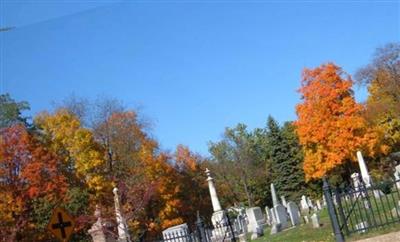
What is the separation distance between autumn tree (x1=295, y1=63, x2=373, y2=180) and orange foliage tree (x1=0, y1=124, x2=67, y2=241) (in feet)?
71.9

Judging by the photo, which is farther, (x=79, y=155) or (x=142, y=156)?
(x=142, y=156)

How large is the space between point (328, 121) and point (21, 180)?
25.2m

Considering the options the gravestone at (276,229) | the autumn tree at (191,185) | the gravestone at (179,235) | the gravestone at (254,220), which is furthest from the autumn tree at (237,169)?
the gravestone at (179,235)

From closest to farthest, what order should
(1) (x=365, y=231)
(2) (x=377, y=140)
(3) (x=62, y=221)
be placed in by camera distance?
(3) (x=62, y=221) → (1) (x=365, y=231) → (2) (x=377, y=140)

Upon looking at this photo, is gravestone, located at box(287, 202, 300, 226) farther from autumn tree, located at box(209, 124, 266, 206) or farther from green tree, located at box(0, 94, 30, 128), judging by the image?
autumn tree, located at box(209, 124, 266, 206)

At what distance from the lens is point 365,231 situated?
43.4 ft

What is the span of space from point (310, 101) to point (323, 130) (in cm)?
296

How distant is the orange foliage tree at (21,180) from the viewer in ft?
99.3

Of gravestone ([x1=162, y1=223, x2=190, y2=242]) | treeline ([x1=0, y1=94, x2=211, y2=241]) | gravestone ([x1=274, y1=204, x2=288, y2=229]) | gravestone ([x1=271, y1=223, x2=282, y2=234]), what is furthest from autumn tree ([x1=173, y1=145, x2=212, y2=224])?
gravestone ([x1=162, y1=223, x2=190, y2=242])

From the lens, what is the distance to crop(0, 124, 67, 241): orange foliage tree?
30266mm

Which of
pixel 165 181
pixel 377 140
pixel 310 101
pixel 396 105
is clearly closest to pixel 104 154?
pixel 165 181

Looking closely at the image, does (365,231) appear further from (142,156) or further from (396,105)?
(396,105)

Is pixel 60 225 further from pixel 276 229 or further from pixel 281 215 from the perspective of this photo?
pixel 281 215

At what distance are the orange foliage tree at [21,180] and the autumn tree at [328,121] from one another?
71.9 ft
